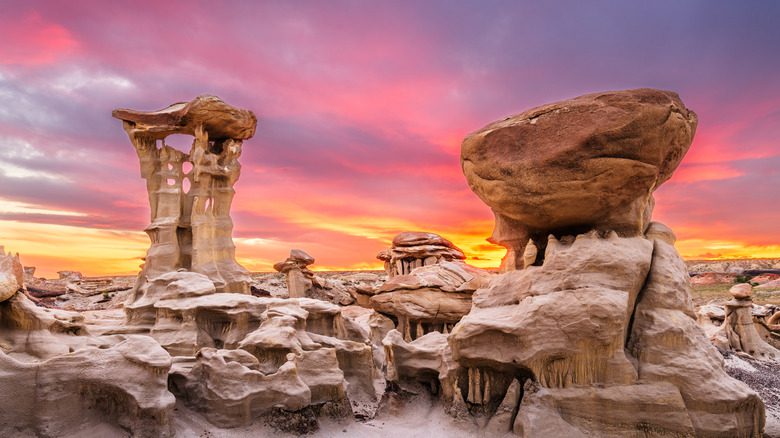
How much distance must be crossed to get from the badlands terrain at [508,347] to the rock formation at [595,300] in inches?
1.1

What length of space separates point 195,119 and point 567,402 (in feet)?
62.6

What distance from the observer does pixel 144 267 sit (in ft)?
65.2

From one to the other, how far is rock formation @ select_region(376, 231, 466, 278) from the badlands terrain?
1736cm

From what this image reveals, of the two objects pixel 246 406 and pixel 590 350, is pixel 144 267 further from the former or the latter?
pixel 590 350

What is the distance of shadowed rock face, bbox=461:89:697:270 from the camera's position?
8.72 m

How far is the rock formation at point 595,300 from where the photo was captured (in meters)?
7.97

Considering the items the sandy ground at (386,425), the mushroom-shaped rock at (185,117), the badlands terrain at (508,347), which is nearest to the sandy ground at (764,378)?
the badlands terrain at (508,347)

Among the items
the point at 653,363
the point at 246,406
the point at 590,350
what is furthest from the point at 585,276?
the point at 246,406

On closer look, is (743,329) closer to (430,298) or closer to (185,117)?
(430,298)

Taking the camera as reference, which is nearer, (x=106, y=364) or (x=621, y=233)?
(x=106, y=364)

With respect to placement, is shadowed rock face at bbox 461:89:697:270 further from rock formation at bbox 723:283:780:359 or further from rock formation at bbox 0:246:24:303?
rock formation at bbox 723:283:780:359

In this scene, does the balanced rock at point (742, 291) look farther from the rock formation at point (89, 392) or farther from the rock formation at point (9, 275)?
the rock formation at point (9, 275)

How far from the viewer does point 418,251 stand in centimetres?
3016

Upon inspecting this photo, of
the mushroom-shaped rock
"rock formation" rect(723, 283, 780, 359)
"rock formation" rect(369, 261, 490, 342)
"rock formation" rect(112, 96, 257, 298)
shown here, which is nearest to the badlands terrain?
"rock formation" rect(369, 261, 490, 342)
